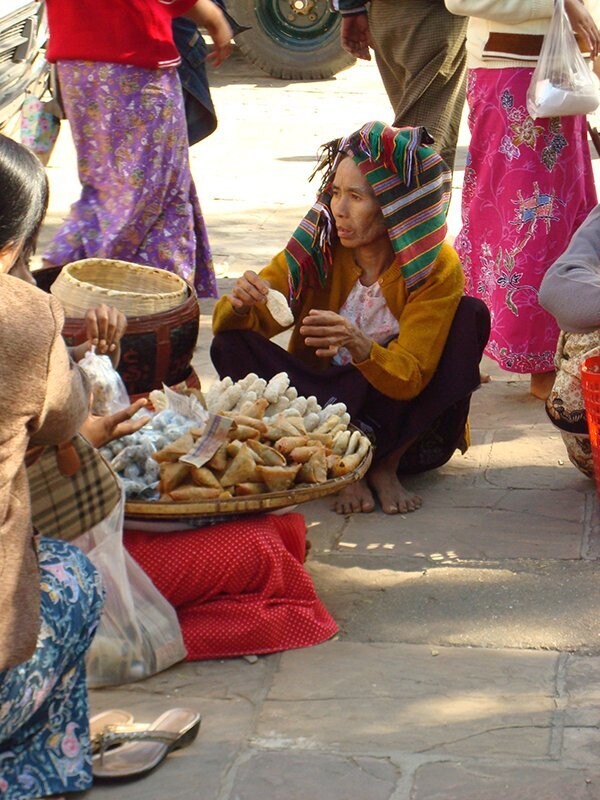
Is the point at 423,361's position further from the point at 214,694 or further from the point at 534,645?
the point at 214,694

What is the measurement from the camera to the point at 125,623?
10.6ft

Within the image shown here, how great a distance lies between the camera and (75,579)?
2742 mm

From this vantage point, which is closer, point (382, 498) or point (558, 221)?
point (382, 498)

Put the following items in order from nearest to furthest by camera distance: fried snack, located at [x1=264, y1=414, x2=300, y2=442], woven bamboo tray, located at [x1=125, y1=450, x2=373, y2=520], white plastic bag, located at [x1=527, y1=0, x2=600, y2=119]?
woven bamboo tray, located at [x1=125, y1=450, x2=373, y2=520] → fried snack, located at [x1=264, y1=414, x2=300, y2=442] → white plastic bag, located at [x1=527, y1=0, x2=600, y2=119]

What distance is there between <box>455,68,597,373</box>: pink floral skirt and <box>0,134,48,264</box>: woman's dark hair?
2.45 metres

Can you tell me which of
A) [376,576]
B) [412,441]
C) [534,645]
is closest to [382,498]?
[412,441]


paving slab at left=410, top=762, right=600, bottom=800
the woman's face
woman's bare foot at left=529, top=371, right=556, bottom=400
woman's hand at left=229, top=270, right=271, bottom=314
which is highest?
the woman's face

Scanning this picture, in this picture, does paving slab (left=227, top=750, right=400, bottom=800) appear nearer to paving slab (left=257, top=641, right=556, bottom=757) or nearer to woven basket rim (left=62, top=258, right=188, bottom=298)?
paving slab (left=257, top=641, right=556, bottom=757)

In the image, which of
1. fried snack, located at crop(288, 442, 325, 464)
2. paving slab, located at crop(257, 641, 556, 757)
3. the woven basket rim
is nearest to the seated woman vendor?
the woven basket rim

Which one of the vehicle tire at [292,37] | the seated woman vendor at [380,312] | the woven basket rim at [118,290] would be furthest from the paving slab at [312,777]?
the vehicle tire at [292,37]

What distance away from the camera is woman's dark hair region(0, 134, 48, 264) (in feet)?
8.79

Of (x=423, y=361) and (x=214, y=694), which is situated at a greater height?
(x=423, y=361)

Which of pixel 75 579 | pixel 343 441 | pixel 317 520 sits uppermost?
pixel 75 579

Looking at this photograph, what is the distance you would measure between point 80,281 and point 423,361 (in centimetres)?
117
